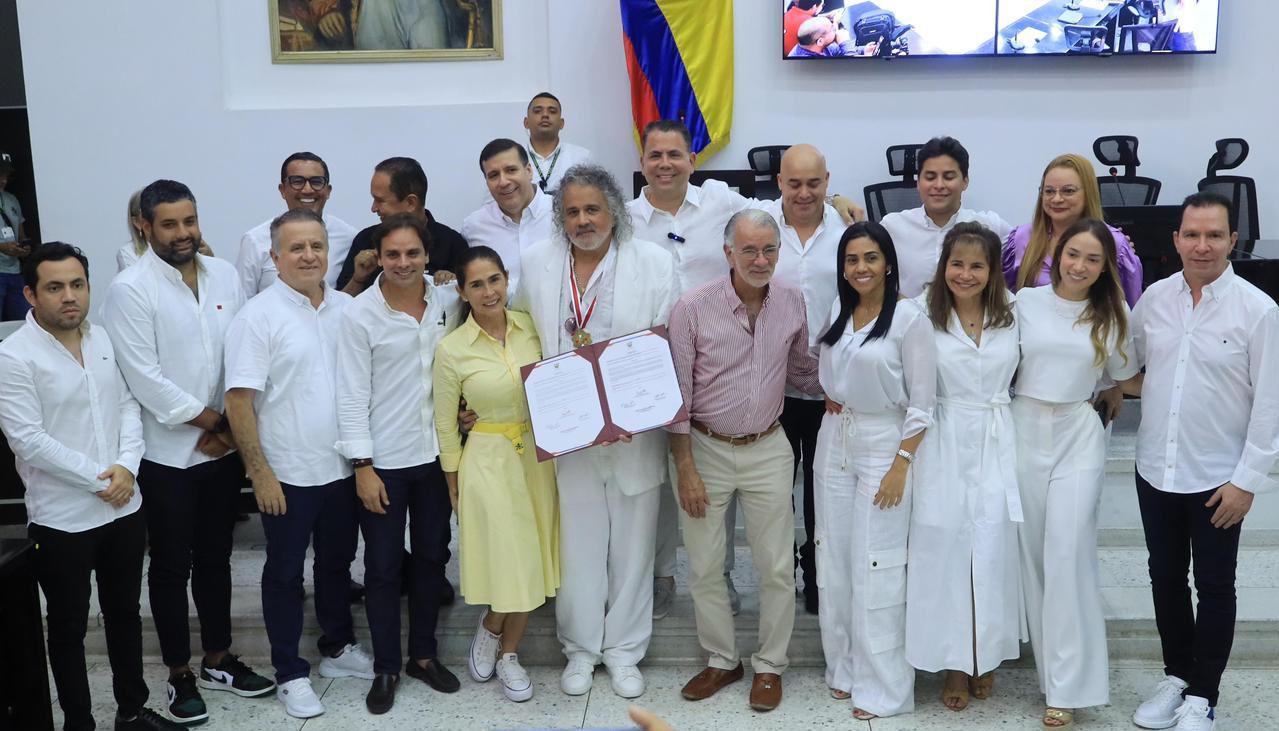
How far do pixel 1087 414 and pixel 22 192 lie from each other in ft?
29.6

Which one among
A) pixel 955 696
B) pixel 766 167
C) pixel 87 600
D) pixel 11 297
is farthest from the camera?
pixel 11 297

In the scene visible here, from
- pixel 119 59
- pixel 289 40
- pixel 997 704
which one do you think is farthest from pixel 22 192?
pixel 997 704

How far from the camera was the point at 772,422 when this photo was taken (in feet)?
11.7

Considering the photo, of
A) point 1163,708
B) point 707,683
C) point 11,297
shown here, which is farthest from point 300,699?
point 11,297

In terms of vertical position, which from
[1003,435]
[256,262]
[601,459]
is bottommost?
[601,459]

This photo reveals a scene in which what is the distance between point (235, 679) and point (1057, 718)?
2697 millimetres

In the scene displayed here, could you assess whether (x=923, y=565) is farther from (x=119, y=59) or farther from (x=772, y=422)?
(x=119, y=59)

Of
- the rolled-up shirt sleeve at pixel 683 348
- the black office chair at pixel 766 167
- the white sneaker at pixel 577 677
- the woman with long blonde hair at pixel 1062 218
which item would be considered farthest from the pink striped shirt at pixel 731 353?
the black office chair at pixel 766 167

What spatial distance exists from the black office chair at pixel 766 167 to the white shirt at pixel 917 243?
10.5 ft

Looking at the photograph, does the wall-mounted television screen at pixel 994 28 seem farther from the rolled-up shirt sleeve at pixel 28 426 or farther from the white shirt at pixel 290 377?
the rolled-up shirt sleeve at pixel 28 426

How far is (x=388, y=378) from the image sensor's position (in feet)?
11.6

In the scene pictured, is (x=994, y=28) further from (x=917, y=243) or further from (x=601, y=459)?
(x=601, y=459)

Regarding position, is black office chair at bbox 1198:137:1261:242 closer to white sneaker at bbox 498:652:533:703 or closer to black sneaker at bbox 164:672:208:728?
white sneaker at bbox 498:652:533:703

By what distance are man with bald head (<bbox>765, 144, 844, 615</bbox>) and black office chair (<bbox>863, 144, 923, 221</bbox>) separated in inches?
125
